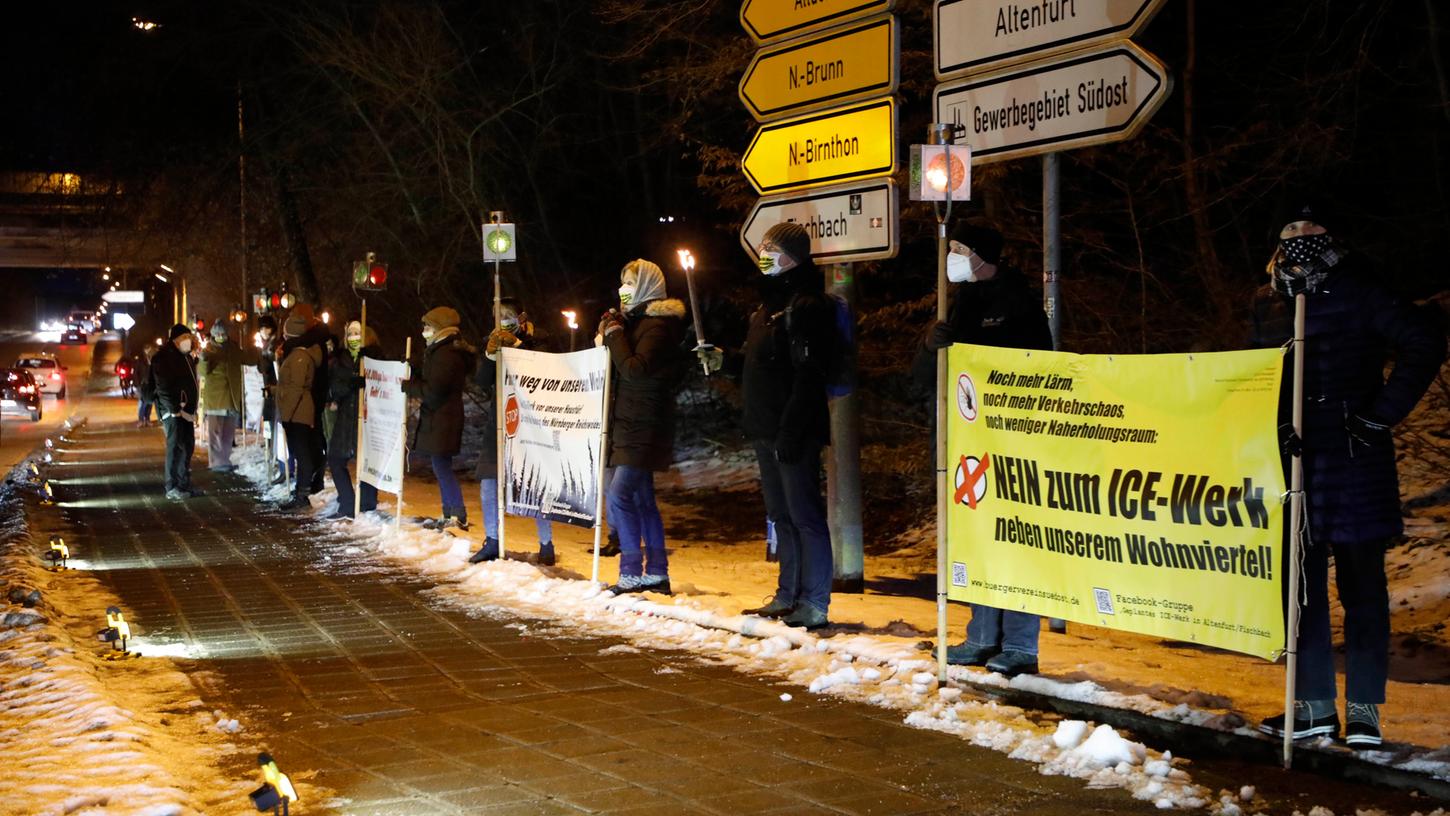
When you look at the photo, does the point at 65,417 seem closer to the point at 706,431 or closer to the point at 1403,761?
the point at 706,431

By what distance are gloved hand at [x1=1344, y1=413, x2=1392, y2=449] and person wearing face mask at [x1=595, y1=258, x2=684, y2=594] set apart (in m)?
4.96

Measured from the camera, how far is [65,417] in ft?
144

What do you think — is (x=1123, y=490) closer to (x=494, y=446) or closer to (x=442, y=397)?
(x=494, y=446)

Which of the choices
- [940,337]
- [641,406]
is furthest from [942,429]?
[641,406]

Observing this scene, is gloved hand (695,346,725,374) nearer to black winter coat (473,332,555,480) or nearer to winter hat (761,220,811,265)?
winter hat (761,220,811,265)

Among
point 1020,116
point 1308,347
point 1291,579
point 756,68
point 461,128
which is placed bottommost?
point 1291,579

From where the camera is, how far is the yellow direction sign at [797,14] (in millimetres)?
9180

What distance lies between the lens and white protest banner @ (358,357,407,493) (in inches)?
526

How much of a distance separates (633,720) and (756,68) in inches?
204

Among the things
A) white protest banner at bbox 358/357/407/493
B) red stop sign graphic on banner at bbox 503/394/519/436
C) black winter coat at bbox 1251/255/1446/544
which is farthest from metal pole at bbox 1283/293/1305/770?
white protest banner at bbox 358/357/407/493

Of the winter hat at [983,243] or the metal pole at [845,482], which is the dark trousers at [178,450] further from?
the winter hat at [983,243]

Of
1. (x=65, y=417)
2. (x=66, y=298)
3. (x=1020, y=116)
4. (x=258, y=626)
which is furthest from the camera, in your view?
(x=66, y=298)

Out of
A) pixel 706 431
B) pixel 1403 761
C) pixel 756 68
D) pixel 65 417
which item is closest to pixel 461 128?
pixel 706 431

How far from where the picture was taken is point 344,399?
50.0ft
